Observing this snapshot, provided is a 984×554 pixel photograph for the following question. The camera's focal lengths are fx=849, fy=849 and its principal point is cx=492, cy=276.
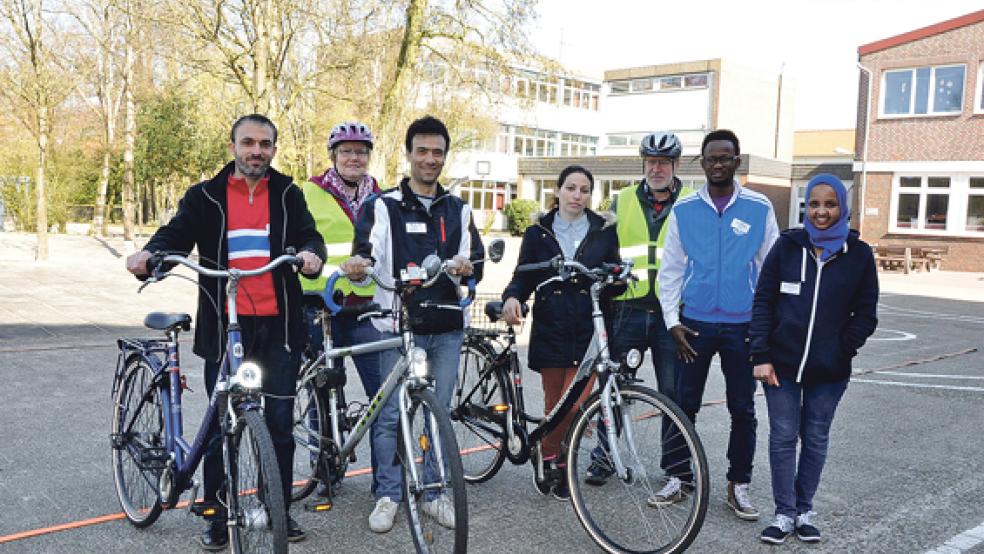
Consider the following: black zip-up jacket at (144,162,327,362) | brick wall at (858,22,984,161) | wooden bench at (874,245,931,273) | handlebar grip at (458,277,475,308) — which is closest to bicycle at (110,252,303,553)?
black zip-up jacket at (144,162,327,362)

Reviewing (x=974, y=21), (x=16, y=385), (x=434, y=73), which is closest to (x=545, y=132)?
(x=974, y=21)

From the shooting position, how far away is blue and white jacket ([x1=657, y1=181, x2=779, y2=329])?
466 cm

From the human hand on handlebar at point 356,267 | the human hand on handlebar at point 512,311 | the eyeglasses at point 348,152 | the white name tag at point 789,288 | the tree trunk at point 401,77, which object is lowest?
the human hand on handlebar at point 512,311

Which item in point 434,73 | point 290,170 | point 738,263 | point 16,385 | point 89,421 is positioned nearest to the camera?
point 738,263

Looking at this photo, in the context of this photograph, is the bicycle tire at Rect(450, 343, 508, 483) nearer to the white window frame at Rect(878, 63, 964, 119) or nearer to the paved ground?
the paved ground

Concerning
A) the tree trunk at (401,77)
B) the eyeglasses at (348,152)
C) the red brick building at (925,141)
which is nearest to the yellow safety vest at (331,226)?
the eyeglasses at (348,152)

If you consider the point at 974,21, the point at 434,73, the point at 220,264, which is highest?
the point at 974,21

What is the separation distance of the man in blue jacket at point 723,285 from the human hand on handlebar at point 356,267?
1795 millimetres

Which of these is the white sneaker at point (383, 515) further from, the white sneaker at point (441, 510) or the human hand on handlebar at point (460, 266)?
the human hand on handlebar at point (460, 266)

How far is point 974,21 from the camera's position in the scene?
95.5 ft

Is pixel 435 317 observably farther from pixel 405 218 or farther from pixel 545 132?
pixel 545 132

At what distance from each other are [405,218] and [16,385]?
4.80 metres

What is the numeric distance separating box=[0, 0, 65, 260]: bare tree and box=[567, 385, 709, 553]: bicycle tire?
17345 millimetres

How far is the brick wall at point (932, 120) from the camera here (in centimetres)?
2914
